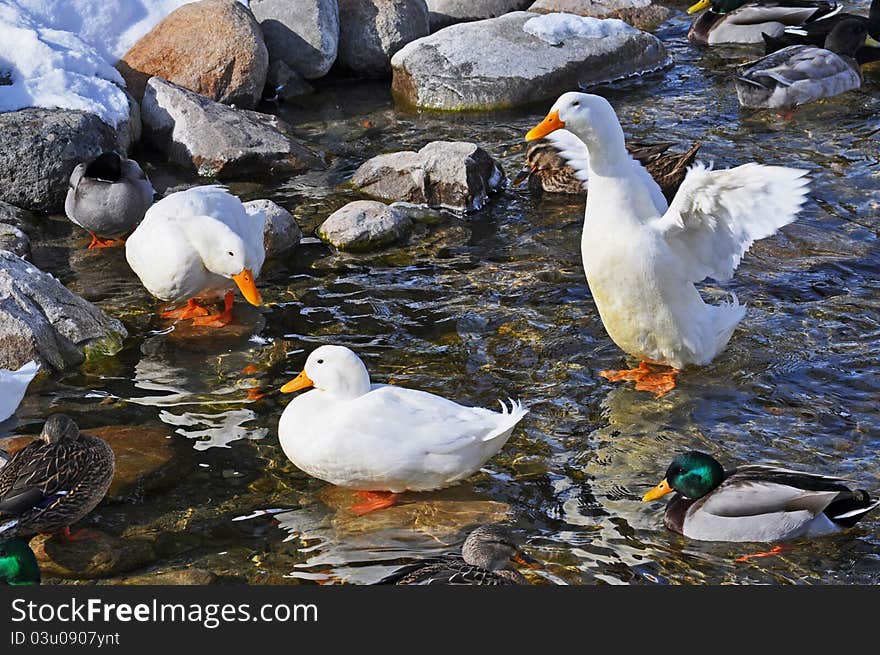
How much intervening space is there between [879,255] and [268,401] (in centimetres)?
433

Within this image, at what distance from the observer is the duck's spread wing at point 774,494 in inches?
194

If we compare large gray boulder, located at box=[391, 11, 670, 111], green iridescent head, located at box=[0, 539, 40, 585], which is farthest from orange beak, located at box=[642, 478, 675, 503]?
large gray boulder, located at box=[391, 11, 670, 111]

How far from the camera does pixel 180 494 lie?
5500 millimetres

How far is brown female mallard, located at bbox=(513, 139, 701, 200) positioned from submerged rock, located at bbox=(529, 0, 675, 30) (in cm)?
406

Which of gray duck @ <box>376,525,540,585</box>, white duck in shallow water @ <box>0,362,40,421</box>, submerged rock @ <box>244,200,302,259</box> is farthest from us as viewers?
submerged rock @ <box>244,200,302,259</box>

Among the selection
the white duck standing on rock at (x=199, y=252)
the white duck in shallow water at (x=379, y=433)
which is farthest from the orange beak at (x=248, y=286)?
the white duck in shallow water at (x=379, y=433)

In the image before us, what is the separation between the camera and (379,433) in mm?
5219

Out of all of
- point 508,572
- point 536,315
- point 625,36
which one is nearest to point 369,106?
point 625,36

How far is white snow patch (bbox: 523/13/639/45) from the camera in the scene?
11.9 m

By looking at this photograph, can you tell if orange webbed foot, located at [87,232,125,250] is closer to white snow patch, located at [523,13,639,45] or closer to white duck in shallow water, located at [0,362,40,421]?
white duck in shallow water, located at [0,362,40,421]

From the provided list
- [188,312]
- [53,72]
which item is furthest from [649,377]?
[53,72]

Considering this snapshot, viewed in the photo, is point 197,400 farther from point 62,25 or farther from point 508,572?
point 62,25

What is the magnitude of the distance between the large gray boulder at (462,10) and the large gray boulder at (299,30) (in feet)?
5.44

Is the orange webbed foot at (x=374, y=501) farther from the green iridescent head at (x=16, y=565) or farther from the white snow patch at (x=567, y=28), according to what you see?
→ the white snow patch at (x=567, y=28)
